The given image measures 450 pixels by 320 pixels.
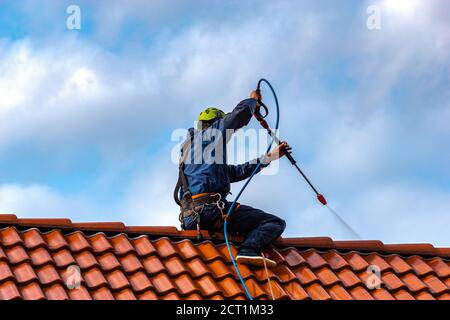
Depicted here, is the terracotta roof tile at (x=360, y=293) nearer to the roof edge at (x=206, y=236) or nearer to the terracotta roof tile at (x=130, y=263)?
the roof edge at (x=206, y=236)

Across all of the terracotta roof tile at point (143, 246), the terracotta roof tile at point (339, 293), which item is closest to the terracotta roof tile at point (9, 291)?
the terracotta roof tile at point (143, 246)

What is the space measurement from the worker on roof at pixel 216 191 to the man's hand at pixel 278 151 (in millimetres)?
570

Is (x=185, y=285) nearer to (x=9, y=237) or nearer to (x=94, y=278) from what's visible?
(x=94, y=278)

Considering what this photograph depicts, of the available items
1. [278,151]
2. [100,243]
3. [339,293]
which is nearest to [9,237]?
[100,243]

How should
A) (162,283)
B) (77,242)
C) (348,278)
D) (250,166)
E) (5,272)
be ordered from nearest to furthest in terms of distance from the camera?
(5,272) < (162,283) < (77,242) < (348,278) < (250,166)

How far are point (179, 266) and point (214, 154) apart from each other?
1.27 m

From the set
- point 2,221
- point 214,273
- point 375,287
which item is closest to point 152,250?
point 214,273

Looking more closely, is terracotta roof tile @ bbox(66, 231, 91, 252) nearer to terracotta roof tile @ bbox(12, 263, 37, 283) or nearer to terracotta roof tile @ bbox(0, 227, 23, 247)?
terracotta roof tile @ bbox(0, 227, 23, 247)

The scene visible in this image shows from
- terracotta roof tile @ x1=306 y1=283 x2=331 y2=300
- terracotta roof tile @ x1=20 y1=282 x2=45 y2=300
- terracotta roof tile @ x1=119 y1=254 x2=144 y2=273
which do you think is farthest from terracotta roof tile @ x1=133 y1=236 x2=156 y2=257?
terracotta roof tile @ x1=306 y1=283 x2=331 y2=300

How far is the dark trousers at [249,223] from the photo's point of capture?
1022cm

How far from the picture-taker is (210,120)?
10.8 m

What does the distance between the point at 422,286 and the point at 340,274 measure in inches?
33.0

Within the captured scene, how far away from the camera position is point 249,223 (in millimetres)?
10359
